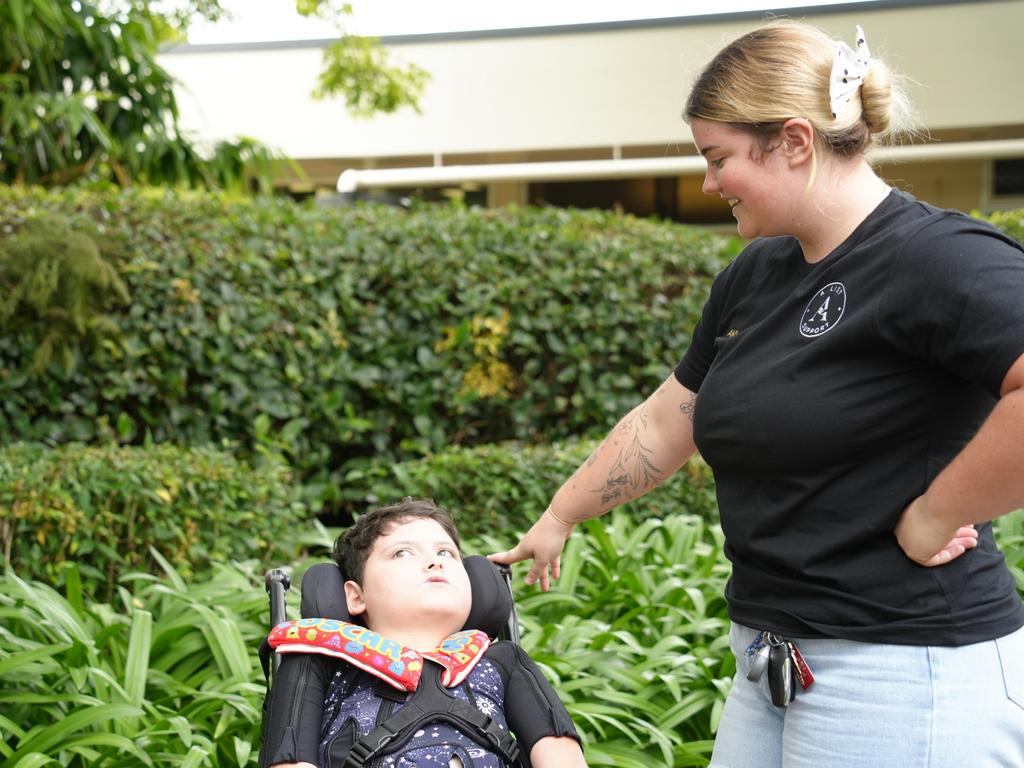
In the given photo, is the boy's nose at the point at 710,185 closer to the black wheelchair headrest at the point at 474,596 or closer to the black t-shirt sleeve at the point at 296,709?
the black wheelchair headrest at the point at 474,596

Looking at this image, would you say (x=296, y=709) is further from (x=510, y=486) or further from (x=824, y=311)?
(x=510, y=486)

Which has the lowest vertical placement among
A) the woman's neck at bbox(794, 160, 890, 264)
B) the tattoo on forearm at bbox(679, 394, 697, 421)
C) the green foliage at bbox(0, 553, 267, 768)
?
the green foliage at bbox(0, 553, 267, 768)

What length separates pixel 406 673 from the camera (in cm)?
250

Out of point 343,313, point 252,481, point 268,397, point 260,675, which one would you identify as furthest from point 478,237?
point 260,675

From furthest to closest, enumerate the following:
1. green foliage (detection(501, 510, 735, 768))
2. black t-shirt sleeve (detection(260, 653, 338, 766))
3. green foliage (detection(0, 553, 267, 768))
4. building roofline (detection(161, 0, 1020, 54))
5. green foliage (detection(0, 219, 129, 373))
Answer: building roofline (detection(161, 0, 1020, 54)) < green foliage (detection(0, 219, 129, 373)) < green foliage (detection(501, 510, 735, 768)) < green foliage (detection(0, 553, 267, 768)) < black t-shirt sleeve (detection(260, 653, 338, 766))

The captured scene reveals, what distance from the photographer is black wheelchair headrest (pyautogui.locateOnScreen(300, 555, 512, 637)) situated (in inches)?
105

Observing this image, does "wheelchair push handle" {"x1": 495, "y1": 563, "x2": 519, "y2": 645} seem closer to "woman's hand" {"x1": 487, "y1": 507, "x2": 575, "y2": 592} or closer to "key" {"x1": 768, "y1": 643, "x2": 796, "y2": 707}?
"woman's hand" {"x1": 487, "y1": 507, "x2": 575, "y2": 592}

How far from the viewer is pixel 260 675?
146 inches

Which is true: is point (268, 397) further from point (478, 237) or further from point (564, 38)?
point (564, 38)

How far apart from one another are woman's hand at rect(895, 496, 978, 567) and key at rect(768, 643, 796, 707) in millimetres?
287

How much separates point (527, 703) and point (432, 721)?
0.23 meters

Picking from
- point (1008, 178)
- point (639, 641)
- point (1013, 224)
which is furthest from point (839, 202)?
point (1008, 178)

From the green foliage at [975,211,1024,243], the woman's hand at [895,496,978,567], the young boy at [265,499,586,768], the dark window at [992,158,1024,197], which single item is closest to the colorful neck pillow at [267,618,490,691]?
the young boy at [265,499,586,768]

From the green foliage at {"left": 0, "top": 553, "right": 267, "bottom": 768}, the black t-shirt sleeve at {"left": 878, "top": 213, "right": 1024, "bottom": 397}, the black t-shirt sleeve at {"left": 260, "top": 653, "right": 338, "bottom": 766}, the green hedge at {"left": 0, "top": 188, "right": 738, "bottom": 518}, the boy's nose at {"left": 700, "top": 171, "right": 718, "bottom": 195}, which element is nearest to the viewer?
the black t-shirt sleeve at {"left": 878, "top": 213, "right": 1024, "bottom": 397}
